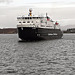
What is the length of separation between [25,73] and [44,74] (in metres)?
1.96

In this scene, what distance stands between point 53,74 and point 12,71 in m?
4.45

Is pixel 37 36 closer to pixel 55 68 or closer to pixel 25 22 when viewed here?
pixel 25 22

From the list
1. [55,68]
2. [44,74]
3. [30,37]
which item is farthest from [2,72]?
[30,37]

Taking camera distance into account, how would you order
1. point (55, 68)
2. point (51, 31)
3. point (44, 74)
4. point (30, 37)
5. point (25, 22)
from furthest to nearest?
1. point (51, 31)
2. point (25, 22)
3. point (30, 37)
4. point (55, 68)
5. point (44, 74)

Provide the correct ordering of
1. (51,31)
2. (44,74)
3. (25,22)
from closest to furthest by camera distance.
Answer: (44,74) < (25,22) < (51,31)

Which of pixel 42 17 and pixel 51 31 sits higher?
pixel 42 17

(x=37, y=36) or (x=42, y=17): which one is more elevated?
(x=42, y=17)

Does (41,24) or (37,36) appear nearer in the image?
(37,36)

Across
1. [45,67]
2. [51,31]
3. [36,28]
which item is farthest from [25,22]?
[45,67]

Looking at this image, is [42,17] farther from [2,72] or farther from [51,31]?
[2,72]

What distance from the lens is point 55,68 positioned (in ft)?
83.1

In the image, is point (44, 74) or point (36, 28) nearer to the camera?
point (44, 74)

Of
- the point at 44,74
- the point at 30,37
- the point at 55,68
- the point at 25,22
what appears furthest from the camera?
the point at 25,22

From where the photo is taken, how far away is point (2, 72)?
23.3 m
